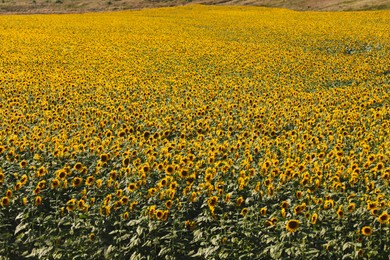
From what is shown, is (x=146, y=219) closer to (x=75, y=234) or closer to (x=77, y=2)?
(x=75, y=234)

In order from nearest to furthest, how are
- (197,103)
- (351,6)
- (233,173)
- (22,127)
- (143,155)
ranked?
(233,173) → (143,155) → (22,127) → (197,103) → (351,6)

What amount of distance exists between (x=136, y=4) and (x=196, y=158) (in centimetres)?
6601

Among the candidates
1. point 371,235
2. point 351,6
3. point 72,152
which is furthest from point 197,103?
point 351,6

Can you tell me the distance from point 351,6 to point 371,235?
52668 millimetres

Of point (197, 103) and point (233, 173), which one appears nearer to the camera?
point (233, 173)

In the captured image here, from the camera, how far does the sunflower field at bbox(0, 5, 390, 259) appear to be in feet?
21.2

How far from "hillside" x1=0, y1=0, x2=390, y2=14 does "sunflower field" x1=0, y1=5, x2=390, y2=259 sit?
3518 cm

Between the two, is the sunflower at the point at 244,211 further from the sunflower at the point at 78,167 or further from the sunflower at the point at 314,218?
the sunflower at the point at 78,167

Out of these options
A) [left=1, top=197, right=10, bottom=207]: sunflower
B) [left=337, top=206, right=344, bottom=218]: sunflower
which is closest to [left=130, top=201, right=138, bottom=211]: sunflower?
[left=1, top=197, right=10, bottom=207]: sunflower

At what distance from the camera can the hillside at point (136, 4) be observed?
177ft

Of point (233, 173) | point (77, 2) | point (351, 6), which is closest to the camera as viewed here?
point (233, 173)

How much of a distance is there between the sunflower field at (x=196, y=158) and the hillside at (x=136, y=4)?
3518cm

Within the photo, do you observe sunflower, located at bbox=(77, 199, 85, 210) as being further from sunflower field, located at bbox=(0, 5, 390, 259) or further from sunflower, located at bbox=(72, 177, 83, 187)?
sunflower, located at bbox=(72, 177, 83, 187)

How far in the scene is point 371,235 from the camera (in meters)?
6.05
